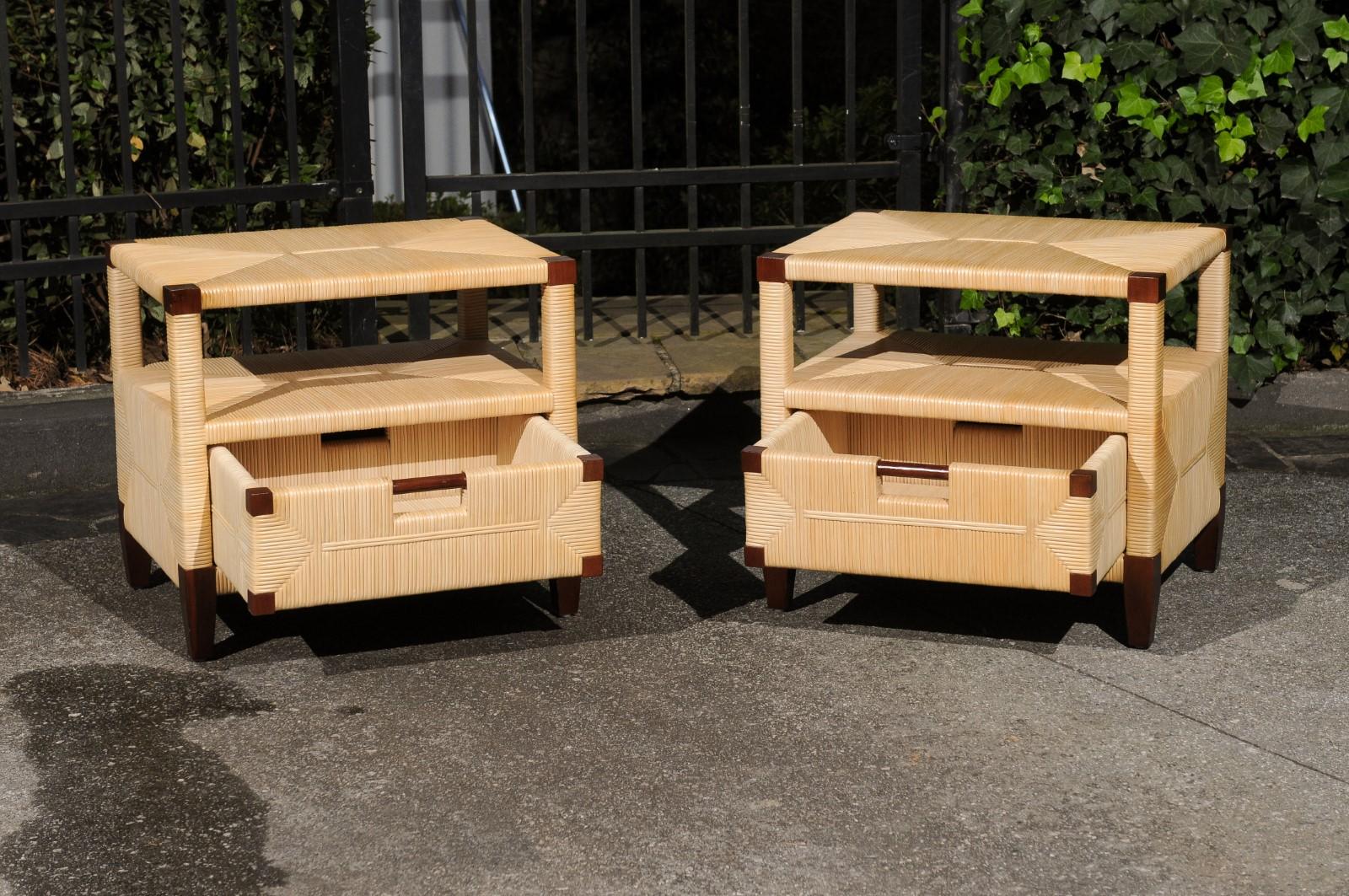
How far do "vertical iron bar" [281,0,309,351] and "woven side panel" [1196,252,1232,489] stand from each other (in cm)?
256

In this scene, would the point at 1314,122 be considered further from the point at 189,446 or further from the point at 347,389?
the point at 189,446

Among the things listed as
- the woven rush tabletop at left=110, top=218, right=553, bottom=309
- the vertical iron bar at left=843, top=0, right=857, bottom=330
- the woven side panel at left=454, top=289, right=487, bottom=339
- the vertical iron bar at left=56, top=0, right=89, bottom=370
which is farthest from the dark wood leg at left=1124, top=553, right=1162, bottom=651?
the vertical iron bar at left=56, top=0, right=89, bottom=370

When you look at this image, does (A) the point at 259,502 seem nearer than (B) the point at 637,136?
Yes

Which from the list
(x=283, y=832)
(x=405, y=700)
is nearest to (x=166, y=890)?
(x=283, y=832)

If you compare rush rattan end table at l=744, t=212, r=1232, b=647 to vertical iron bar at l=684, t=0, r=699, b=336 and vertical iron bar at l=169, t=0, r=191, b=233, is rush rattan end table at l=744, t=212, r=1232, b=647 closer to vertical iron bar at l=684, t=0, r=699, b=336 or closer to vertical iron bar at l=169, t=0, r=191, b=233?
vertical iron bar at l=684, t=0, r=699, b=336

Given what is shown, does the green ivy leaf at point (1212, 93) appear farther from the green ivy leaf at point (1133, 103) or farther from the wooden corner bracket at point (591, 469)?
the wooden corner bracket at point (591, 469)

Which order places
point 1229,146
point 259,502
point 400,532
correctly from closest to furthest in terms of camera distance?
point 259,502, point 400,532, point 1229,146

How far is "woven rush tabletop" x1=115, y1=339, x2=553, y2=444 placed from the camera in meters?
3.90

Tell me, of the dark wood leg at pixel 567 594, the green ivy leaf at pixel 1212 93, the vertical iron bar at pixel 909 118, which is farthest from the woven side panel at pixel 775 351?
the green ivy leaf at pixel 1212 93

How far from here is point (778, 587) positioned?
4.20 m

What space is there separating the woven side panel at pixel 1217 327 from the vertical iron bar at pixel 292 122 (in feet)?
8.39

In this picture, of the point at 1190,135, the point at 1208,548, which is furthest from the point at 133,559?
the point at 1190,135

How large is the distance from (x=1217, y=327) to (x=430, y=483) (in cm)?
192

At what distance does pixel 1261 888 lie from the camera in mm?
2936
